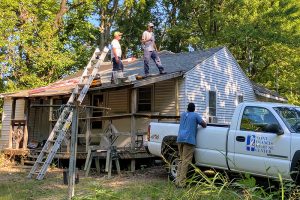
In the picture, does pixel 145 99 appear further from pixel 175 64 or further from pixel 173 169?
pixel 173 169

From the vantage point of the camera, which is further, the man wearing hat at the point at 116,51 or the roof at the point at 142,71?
the roof at the point at 142,71

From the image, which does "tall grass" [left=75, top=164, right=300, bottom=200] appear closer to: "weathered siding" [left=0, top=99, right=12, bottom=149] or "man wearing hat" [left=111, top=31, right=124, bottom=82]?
"man wearing hat" [left=111, top=31, right=124, bottom=82]

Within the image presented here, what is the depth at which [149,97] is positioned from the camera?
16297 mm

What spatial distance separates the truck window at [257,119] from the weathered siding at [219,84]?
7101mm

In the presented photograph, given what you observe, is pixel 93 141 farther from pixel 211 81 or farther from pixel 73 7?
pixel 73 7

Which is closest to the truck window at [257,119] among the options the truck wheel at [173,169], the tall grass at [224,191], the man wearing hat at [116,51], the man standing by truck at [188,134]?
the man standing by truck at [188,134]

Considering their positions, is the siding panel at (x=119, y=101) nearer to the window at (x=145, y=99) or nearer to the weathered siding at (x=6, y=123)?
the window at (x=145, y=99)

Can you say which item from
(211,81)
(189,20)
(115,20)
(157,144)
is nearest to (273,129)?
(157,144)

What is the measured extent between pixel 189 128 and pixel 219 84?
31.3 ft

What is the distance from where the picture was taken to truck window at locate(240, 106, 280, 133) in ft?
25.6

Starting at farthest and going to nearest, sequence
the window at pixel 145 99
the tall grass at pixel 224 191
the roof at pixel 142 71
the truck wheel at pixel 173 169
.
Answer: the window at pixel 145 99 < the roof at pixel 142 71 < the truck wheel at pixel 173 169 < the tall grass at pixel 224 191

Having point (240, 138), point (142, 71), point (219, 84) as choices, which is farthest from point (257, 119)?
point (219, 84)

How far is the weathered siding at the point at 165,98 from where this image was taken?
51.0ft

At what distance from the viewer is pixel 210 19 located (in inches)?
1187
